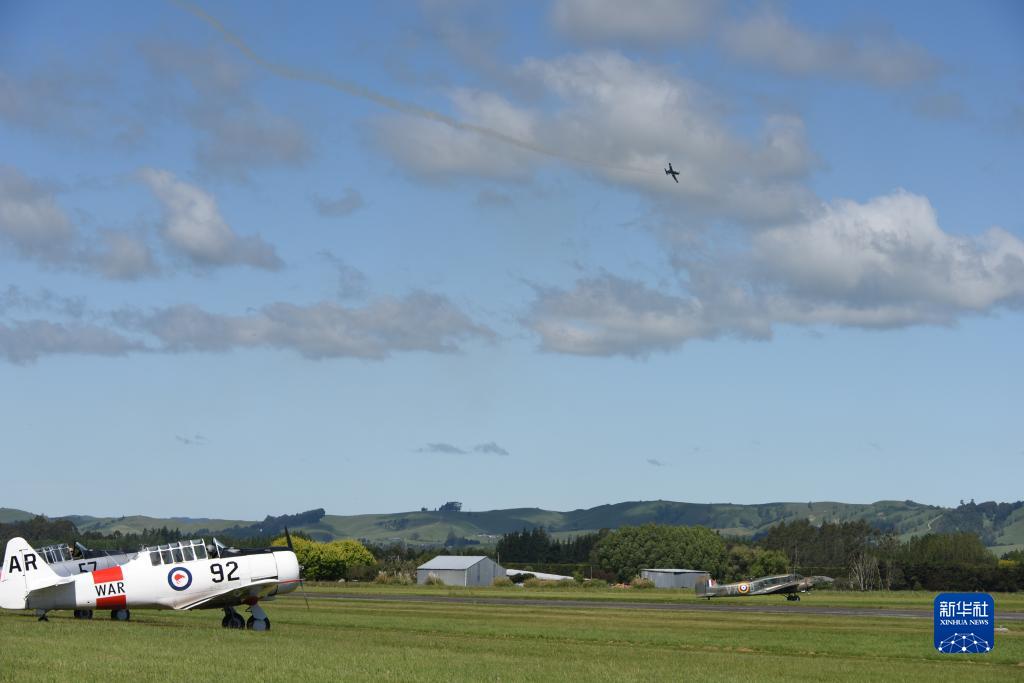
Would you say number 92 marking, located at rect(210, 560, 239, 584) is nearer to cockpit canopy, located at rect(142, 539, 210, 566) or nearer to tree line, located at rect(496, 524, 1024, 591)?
cockpit canopy, located at rect(142, 539, 210, 566)

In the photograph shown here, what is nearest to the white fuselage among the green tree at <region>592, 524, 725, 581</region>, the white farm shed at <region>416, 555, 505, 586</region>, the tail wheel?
the tail wheel

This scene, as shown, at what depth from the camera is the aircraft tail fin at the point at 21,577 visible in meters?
37.6

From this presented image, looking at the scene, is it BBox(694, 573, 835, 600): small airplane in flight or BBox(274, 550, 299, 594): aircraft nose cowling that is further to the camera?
BBox(694, 573, 835, 600): small airplane in flight

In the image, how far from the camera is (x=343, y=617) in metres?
51.8

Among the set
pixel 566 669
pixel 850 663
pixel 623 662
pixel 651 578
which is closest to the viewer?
pixel 566 669

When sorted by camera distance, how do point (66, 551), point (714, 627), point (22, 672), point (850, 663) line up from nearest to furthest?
point (22, 672) < point (850, 663) < point (714, 627) < point (66, 551)

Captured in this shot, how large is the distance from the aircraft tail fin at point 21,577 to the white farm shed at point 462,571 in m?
95.6

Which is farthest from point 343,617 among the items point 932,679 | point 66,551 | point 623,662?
point 932,679

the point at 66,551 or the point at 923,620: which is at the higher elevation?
the point at 66,551

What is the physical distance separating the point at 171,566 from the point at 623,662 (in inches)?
659

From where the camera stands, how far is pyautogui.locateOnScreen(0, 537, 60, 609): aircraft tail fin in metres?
37.6

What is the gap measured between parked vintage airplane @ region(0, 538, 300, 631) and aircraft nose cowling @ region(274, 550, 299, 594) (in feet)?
0.11

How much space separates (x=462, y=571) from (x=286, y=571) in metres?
98.4

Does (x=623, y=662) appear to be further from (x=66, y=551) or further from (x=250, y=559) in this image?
→ (x=66, y=551)
